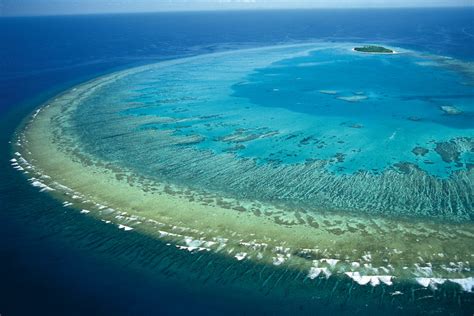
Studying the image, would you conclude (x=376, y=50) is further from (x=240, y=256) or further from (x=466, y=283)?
(x=240, y=256)

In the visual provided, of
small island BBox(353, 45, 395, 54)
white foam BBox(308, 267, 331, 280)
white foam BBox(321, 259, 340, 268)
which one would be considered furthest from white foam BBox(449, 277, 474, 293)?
small island BBox(353, 45, 395, 54)

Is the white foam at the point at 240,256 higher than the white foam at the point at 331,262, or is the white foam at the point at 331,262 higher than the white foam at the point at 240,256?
the white foam at the point at 240,256

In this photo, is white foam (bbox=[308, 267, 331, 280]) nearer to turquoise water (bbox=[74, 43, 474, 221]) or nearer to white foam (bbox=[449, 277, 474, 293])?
turquoise water (bbox=[74, 43, 474, 221])

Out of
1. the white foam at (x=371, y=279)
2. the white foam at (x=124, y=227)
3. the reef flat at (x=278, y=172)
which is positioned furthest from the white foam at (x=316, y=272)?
the white foam at (x=124, y=227)

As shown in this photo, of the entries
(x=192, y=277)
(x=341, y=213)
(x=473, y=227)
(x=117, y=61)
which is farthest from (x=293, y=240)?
(x=117, y=61)

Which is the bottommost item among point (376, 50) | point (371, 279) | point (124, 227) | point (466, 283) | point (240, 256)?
point (466, 283)

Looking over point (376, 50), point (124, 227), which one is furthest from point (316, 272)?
point (376, 50)

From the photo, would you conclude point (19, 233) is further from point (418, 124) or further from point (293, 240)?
point (418, 124)

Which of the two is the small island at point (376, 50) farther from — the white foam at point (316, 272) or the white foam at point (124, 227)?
the white foam at point (124, 227)
